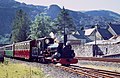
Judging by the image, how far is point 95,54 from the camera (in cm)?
4984

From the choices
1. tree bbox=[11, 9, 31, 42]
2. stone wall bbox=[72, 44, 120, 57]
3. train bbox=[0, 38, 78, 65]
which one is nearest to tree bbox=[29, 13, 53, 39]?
tree bbox=[11, 9, 31, 42]

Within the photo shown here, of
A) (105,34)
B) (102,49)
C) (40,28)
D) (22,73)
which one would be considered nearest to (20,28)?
(40,28)

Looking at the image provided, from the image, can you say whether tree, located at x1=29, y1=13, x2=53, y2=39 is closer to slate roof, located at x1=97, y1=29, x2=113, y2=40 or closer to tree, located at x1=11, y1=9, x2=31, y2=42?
tree, located at x1=11, y1=9, x2=31, y2=42

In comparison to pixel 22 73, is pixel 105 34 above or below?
below

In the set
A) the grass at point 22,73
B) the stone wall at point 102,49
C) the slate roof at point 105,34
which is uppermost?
the grass at point 22,73

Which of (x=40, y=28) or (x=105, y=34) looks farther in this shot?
(x=105, y=34)

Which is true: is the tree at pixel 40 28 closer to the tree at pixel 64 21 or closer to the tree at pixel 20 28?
the tree at pixel 20 28

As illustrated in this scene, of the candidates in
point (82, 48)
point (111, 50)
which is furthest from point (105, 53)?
point (82, 48)

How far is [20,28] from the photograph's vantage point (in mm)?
104250

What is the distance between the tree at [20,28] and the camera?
331ft

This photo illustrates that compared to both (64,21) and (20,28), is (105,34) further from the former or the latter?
(20,28)

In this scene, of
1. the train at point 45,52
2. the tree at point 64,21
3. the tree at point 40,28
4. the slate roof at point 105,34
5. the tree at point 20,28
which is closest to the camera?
the train at point 45,52

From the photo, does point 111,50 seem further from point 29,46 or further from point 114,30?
point 114,30

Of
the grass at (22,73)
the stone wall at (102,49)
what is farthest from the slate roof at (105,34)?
the grass at (22,73)
